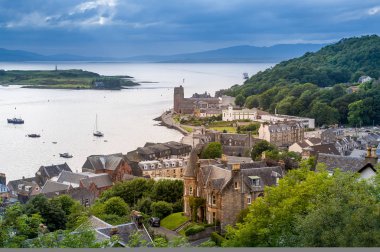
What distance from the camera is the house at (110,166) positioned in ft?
113

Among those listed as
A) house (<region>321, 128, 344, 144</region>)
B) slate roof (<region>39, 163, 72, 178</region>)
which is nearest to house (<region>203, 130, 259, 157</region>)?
house (<region>321, 128, 344, 144</region>)

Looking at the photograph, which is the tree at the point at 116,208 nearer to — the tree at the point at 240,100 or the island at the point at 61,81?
the tree at the point at 240,100

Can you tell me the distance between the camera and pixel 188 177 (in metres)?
21.7

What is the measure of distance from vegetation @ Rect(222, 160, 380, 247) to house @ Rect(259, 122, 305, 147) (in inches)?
1412

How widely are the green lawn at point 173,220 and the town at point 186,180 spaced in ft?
0.15

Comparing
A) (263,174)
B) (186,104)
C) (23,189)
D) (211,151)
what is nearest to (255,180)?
(263,174)

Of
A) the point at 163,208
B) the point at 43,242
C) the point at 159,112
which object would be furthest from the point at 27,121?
the point at 43,242

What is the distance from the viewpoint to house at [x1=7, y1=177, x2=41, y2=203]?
3077cm

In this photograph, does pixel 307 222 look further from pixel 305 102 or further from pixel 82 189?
pixel 305 102

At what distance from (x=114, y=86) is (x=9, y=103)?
50.7 m

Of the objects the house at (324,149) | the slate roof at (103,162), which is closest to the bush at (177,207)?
the slate roof at (103,162)

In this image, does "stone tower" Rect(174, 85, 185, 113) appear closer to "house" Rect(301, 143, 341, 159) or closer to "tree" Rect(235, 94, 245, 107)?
"tree" Rect(235, 94, 245, 107)

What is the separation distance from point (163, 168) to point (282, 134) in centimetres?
1855

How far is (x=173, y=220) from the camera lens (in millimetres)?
21953
